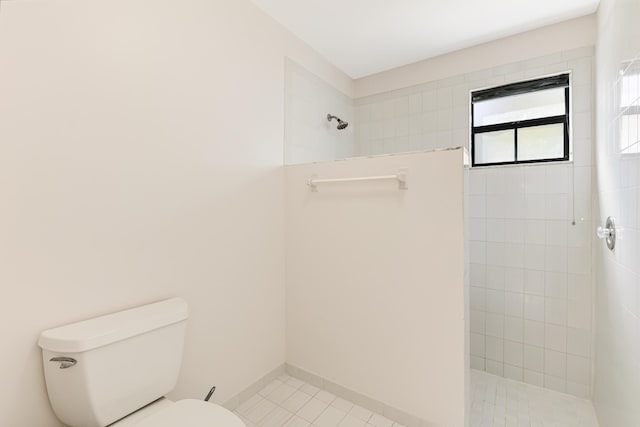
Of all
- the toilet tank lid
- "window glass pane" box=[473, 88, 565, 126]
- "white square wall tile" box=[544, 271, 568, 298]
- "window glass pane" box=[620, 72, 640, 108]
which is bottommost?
"white square wall tile" box=[544, 271, 568, 298]

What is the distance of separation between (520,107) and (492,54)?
0.45 meters

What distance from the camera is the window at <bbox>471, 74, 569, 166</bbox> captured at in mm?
2141

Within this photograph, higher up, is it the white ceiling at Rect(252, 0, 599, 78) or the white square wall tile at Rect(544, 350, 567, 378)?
the white ceiling at Rect(252, 0, 599, 78)

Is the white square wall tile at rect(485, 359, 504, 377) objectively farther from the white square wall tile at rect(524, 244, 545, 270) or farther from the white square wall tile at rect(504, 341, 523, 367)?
the white square wall tile at rect(524, 244, 545, 270)

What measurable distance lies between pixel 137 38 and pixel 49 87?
0.44m

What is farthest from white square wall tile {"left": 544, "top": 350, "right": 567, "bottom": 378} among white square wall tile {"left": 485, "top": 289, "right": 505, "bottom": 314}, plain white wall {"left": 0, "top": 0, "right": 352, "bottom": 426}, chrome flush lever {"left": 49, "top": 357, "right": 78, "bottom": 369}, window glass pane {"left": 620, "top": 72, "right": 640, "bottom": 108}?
chrome flush lever {"left": 49, "top": 357, "right": 78, "bottom": 369}

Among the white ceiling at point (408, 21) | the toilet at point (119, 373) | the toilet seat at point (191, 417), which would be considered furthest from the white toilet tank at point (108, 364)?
the white ceiling at point (408, 21)

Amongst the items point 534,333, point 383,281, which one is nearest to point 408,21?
point 383,281

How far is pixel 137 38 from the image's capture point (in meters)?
1.34

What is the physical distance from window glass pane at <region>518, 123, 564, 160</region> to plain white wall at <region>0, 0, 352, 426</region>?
1.78m

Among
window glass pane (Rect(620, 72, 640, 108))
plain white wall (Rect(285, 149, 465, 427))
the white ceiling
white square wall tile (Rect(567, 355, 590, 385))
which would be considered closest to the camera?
window glass pane (Rect(620, 72, 640, 108))

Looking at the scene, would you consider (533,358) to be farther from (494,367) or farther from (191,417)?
(191,417)

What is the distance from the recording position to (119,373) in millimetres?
1120

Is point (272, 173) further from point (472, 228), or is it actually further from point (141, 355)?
point (472, 228)
